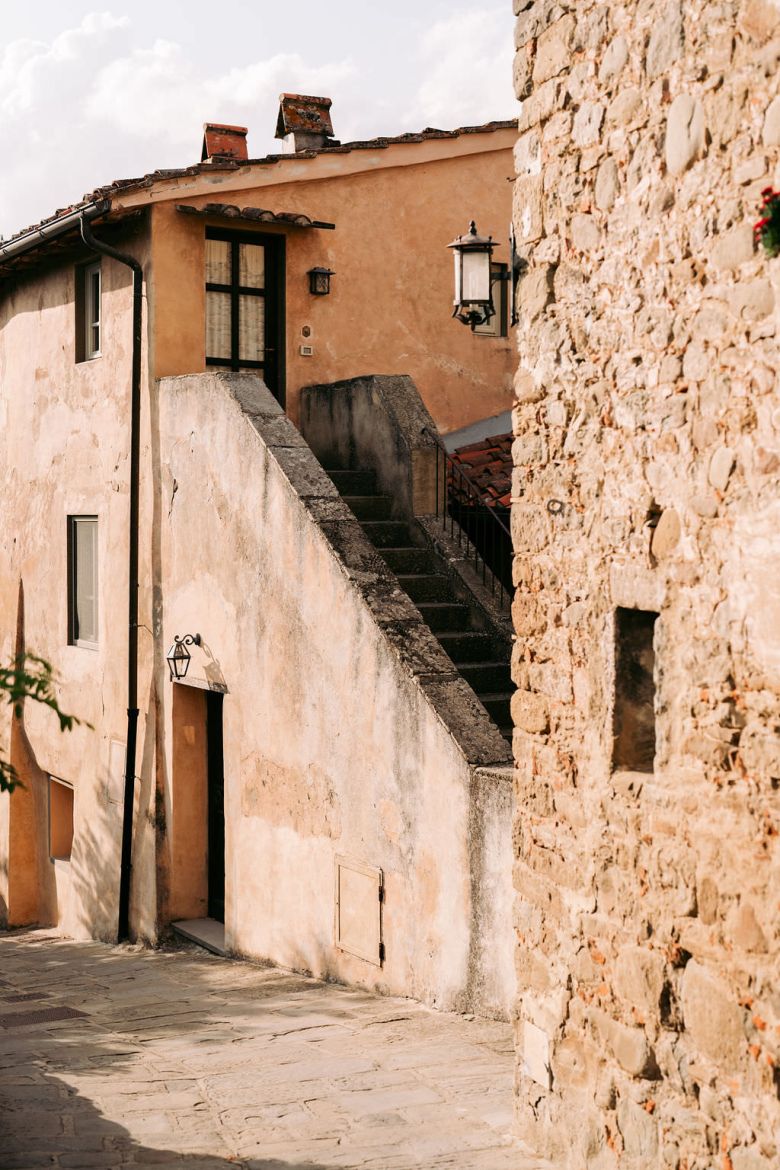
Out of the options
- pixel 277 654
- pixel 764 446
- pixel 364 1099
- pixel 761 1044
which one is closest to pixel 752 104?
pixel 764 446

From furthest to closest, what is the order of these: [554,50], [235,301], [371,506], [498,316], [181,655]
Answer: [498,316], [235,301], [181,655], [371,506], [554,50]

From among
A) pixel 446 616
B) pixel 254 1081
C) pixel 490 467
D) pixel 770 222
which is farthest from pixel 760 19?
pixel 490 467

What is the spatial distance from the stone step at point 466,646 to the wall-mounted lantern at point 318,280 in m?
3.91

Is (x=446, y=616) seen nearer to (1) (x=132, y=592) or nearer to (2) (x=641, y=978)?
(1) (x=132, y=592)

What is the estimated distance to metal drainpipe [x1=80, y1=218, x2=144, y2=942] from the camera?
10969 millimetres

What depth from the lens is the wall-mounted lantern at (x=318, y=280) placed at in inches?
455

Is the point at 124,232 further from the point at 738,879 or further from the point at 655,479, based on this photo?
the point at 738,879

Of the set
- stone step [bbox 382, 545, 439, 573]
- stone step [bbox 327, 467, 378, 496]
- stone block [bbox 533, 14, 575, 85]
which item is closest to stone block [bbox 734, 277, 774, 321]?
stone block [bbox 533, 14, 575, 85]

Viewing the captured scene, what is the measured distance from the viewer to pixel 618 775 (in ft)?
15.8

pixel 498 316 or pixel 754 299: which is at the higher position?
pixel 498 316

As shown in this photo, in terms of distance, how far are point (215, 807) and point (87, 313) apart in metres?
4.76

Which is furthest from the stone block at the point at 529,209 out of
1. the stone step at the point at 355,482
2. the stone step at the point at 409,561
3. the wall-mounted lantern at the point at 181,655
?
the wall-mounted lantern at the point at 181,655

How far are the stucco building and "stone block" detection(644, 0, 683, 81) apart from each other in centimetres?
340

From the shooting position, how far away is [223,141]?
12.8m
